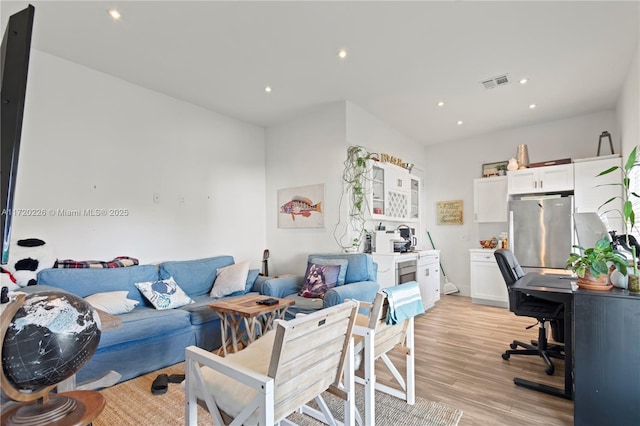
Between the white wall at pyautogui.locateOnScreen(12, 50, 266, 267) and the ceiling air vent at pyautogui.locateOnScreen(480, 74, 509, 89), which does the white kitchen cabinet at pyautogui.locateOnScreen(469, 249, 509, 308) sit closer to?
the ceiling air vent at pyautogui.locateOnScreen(480, 74, 509, 89)

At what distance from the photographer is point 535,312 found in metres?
2.69

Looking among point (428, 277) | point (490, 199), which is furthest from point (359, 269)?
point (490, 199)

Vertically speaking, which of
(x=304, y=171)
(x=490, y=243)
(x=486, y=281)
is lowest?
(x=486, y=281)

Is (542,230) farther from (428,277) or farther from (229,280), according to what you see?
(229,280)

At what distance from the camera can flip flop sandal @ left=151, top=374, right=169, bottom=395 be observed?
2.33 meters

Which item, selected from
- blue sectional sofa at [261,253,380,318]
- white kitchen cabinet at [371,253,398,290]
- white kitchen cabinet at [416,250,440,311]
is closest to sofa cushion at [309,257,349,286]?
blue sectional sofa at [261,253,380,318]

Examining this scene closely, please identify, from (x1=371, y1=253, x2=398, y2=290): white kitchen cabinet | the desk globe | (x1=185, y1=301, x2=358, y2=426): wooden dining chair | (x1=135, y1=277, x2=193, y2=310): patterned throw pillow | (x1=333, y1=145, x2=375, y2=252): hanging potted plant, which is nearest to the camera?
the desk globe

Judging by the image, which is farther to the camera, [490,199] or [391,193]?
[490,199]

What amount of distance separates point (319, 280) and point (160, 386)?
1.77 m

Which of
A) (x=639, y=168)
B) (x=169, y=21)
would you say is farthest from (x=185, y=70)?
(x=639, y=168)

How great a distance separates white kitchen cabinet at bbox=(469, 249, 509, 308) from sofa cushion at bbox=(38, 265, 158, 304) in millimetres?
4622

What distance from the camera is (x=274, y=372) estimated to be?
1214 millimetres

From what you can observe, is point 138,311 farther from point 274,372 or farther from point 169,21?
point 169,21

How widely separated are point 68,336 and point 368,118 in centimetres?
430
